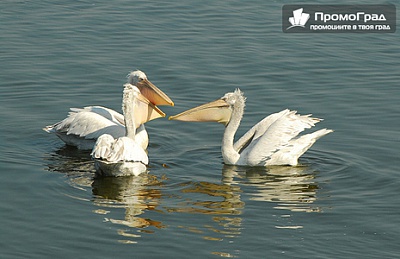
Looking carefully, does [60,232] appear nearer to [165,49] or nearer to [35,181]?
[35,181]

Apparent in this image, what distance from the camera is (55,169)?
9.96m

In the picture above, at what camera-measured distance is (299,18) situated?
1592 cm

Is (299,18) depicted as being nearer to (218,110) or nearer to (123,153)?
(218,110)

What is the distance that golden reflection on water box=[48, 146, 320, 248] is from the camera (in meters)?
8.35

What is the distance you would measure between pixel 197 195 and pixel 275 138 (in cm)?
128

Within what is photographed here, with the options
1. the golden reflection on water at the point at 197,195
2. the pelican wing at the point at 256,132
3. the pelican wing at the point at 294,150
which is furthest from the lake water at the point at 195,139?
the pelican wing at the point at 256,132

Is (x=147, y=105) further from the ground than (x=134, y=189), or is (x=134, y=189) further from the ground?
(x=147, y=105)

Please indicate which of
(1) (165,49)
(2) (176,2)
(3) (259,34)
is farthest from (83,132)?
(2) (176,2)

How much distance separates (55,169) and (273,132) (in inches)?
92.2

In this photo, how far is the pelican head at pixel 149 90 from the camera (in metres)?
11.0

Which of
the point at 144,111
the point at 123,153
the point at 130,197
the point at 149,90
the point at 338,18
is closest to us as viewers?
the point at 130,197

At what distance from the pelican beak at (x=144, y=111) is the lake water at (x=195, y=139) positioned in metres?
0.36

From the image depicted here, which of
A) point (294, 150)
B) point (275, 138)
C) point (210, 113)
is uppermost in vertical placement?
point (210, 113)

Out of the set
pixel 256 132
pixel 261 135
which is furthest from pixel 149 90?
pixel 261 135
